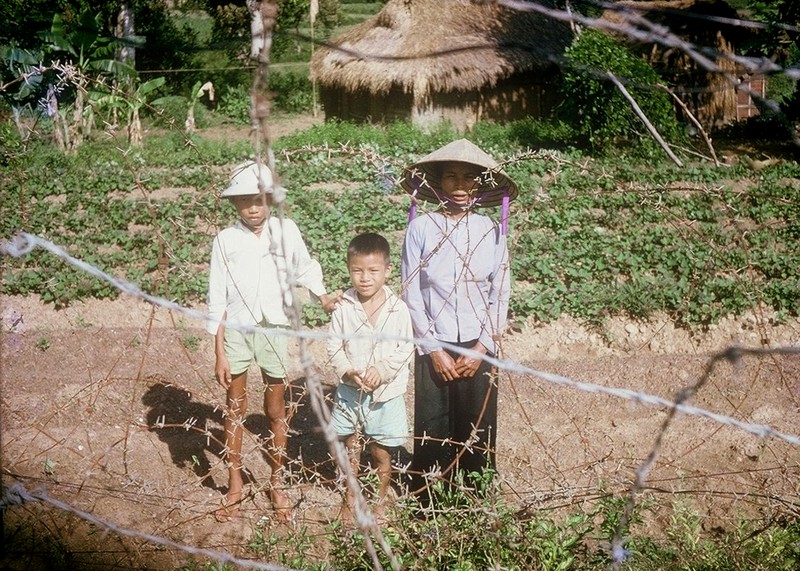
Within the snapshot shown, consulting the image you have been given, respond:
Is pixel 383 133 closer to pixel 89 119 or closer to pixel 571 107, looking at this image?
pixel 571 107

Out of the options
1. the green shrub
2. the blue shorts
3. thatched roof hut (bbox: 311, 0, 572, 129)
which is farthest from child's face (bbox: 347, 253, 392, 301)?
the green shrub

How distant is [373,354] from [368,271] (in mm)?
336

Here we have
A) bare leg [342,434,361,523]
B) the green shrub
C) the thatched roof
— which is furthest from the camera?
the green shrub

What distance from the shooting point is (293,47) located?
24.9 meters

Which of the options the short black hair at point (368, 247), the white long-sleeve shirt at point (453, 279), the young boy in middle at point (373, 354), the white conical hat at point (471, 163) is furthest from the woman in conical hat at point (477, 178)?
the young boy in middle at point (373, 354)

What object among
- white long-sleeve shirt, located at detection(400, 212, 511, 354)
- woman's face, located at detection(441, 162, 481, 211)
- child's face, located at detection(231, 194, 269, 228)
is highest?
woman's face, located at detection(441, 162, 481, 211)

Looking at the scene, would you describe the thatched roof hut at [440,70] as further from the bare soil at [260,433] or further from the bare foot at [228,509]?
the bare foot at [228,509]

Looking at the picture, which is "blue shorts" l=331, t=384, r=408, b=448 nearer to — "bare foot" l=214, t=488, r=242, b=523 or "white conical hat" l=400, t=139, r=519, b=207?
"bare foot" l=214, t=488, r=242, b=523

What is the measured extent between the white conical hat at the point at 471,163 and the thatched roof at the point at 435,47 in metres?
13.1

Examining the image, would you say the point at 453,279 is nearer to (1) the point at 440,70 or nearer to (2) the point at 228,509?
(2) the point at 228,509

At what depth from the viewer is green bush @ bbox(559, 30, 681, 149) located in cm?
1177

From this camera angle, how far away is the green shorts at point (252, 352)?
10.7 feet

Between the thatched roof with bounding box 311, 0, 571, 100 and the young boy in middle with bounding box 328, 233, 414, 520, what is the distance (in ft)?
44.7

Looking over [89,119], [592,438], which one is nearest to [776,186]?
[592,438]
